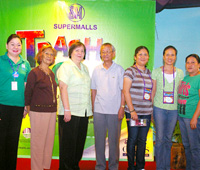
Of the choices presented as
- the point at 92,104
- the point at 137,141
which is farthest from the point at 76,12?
the point at 137,141

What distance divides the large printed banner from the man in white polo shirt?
0.90m

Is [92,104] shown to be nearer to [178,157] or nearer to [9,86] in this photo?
[9,86]

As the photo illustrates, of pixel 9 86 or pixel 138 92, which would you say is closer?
pixel 9 86

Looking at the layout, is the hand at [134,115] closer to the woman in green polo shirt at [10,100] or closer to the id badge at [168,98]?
the id badge at [168,98]

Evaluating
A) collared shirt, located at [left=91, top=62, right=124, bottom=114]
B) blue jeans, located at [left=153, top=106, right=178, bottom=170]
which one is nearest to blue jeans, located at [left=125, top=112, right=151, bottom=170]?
blue jeans, located at [left=153, top=106, right=178, bottom=170]

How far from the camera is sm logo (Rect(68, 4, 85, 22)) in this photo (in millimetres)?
3625

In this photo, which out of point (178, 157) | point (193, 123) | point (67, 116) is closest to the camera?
point (67, 116)

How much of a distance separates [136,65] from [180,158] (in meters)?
1.66

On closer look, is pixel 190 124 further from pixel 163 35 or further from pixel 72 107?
pixel 163 35

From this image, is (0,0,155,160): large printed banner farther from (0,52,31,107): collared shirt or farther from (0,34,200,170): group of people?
(0,52,31,107): collared shirt

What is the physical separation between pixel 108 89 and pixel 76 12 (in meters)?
1.66

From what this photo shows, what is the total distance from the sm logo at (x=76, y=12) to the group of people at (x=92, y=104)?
3.77 feet

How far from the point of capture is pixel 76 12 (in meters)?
3.63

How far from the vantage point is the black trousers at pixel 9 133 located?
2482mm
